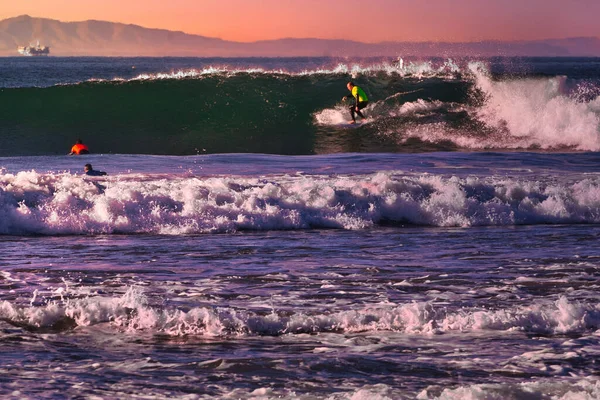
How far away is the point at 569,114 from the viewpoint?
86.5ft

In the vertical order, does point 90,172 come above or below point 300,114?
below

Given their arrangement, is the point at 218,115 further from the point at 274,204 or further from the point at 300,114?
the point at 274,204

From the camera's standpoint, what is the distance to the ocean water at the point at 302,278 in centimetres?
564

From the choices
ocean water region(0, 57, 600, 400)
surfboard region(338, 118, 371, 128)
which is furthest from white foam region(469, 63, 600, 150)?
surfboard region(338, 118, 371, 128)

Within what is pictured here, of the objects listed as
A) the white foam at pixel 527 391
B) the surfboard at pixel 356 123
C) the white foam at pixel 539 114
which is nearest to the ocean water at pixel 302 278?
the white foam at pixel 527 391

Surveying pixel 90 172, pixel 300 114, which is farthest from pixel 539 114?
pixel 90 172

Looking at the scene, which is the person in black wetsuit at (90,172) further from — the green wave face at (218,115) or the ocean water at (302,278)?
the green wave face at (218,115)

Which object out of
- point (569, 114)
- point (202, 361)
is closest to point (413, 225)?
point (202, 361)

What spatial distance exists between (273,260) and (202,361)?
3.47 metres

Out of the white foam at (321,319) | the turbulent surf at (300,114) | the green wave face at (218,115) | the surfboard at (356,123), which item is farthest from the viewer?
the surfboard at (356,123)

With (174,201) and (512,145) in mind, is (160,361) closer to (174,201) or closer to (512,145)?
(174,201)

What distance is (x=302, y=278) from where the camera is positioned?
8.29m

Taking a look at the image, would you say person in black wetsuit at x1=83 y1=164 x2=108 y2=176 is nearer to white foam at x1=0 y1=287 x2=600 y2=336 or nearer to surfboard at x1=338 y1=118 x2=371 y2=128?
white foam at x1=0 y1=287 x2=600 y2=336

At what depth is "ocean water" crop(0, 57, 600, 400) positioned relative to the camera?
564 centimetres
